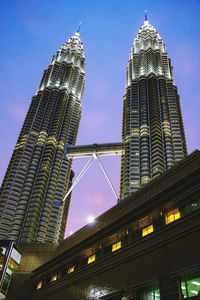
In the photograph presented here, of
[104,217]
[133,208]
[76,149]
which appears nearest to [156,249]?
[133,208]

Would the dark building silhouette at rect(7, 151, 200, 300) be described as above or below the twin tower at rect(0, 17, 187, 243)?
below

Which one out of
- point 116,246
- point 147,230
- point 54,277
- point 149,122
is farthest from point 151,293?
point 149,122

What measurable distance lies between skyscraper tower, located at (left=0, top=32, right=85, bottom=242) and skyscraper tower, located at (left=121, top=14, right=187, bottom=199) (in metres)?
24.2

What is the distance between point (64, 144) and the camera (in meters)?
116

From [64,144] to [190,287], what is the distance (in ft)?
324

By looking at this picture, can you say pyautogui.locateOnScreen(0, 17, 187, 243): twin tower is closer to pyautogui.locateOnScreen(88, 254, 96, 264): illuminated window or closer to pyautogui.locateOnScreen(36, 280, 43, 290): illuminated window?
pyautogui.locateOnScreen(36, 280, 43, 290): illuminated window

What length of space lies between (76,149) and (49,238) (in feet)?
105

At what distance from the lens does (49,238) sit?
310ft

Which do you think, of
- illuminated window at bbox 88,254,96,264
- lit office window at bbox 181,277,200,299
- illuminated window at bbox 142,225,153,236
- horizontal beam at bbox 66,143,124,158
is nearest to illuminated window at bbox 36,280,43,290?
illuminated window at bbox 88,254,96,264

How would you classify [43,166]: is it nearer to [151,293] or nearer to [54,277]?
[54,277]

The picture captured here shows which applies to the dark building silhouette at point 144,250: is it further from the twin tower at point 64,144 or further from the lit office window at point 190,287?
the twin tower at point 64,144

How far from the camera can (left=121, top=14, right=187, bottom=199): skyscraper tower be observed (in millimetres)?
90188

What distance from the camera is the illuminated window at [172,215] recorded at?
2358 cm

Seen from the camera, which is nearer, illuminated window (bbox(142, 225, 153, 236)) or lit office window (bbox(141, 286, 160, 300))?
lit office window (bbox(141, 286, 160, 300))
